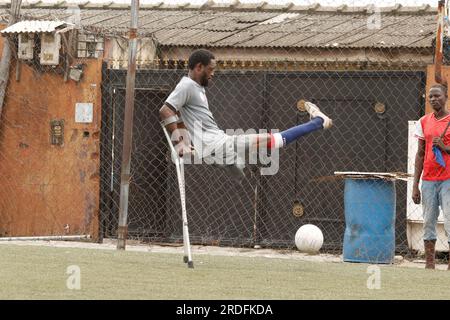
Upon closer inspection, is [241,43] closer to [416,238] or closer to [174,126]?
[416,238]

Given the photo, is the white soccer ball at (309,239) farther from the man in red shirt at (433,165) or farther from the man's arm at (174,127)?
the man's arm at (174,127)

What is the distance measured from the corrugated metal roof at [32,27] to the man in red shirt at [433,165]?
6.04 metres

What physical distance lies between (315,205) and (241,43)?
339 centimetres

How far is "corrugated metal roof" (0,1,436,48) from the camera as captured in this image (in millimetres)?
18609

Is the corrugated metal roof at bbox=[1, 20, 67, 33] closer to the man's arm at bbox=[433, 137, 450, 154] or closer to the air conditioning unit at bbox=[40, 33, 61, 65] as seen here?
the air conditioning unit at bbox=[40, 33, 61, 65]

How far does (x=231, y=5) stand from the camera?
22.3 meters

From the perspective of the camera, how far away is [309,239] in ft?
50.2

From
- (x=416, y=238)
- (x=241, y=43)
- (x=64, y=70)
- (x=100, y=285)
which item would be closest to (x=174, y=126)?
(x=100, y=285)

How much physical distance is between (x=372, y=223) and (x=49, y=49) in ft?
17.2

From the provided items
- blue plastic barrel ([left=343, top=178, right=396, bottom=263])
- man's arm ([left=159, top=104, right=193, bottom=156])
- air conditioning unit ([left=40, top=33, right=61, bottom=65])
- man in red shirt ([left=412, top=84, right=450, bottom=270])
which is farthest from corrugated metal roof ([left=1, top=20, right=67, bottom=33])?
man's arm ([left=159, top=104, right=193, bottom=156])

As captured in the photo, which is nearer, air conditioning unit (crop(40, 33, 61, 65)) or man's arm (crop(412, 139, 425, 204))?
man's arm (crop(412, 139, 425, 204))

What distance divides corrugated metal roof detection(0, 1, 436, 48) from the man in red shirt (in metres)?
4.83

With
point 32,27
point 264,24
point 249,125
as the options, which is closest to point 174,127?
point 249,125

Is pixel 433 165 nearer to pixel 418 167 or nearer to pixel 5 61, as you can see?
pixel 418 167
